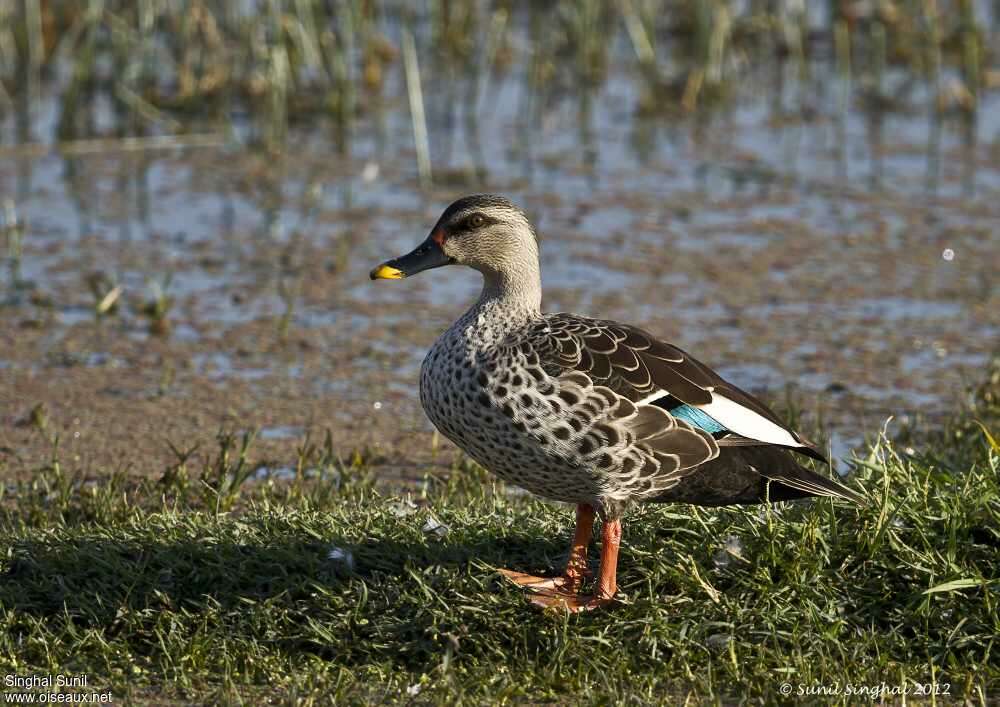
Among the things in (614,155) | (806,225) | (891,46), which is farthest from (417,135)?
(891,46)

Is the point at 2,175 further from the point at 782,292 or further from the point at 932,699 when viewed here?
the point at 932,699

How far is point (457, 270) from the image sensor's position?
807 cm

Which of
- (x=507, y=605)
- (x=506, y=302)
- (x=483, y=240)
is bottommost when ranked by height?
(x=507, y=605)

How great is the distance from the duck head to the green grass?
721 mm

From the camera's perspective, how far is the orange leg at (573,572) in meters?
4.07

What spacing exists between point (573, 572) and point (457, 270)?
160 inches

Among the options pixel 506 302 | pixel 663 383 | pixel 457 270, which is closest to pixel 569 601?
pixel 663 383

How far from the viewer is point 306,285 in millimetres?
→ 7605

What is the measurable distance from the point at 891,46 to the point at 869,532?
8.00 m

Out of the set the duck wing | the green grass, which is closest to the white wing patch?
the duck wing

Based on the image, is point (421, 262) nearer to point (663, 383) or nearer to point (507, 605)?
point (663, 383)

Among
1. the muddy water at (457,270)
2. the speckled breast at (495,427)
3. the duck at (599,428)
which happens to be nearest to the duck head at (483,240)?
the duck at (599,428)

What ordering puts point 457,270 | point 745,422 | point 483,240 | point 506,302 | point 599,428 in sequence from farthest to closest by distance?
point 457,270 < point 483,240 < point 506,302 < point 745,422 < point 599,428

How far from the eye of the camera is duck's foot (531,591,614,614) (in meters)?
3.96
